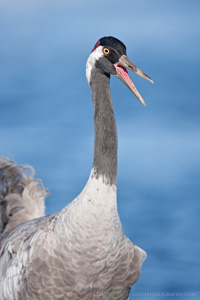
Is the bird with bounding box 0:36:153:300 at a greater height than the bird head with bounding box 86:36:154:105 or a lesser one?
lesser

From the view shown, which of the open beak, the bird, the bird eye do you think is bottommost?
the bird

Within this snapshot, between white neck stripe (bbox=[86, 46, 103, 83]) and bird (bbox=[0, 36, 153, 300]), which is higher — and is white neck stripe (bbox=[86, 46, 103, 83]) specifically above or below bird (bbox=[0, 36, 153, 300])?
above

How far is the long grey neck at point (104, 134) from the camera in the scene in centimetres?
271

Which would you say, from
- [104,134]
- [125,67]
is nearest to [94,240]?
[104,134]

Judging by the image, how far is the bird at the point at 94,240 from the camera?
2719 mm

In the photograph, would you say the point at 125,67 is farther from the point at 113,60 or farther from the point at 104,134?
the point at 104,134

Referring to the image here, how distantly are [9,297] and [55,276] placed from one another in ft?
1.22

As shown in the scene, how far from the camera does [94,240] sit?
2736 millimetres

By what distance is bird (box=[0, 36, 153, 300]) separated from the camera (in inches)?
107

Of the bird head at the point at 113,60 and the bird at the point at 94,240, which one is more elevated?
the bird head at the point at 113,60

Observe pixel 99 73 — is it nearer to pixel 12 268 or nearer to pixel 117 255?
pixel 117 255

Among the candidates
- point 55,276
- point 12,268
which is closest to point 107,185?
point 55,276

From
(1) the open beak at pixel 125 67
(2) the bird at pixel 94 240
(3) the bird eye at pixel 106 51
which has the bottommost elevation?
(2) the bird at pixel 94 240

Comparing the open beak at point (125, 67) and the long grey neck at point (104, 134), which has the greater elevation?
the open beak at point (125, 67)
